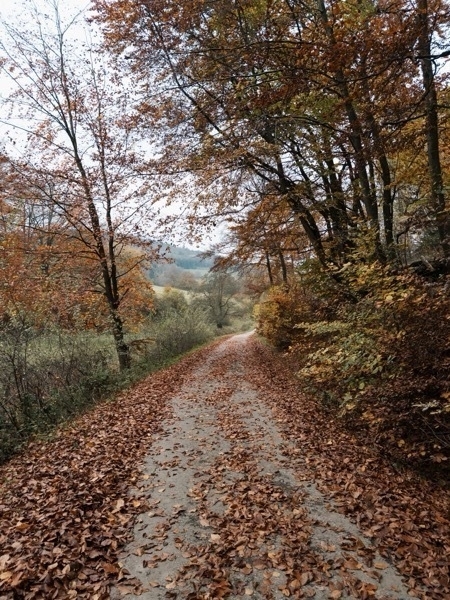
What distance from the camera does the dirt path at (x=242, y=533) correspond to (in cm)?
343

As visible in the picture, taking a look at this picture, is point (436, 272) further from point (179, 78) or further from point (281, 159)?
point (179, 78)

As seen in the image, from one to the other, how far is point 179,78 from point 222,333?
3186 centimetres

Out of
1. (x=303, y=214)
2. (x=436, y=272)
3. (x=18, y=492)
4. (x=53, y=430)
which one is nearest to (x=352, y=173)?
(x=303, y=214)

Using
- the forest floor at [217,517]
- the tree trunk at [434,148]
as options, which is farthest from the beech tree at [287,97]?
the forest floor at [217,517]

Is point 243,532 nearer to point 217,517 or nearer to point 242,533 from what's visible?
point 242,533

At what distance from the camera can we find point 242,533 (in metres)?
4.16

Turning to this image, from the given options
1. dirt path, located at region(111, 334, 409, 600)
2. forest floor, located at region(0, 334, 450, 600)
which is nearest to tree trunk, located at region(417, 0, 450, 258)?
forest floor, located at region(0, 334, 450, 600)

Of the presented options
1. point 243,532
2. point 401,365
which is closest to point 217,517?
point 243,532

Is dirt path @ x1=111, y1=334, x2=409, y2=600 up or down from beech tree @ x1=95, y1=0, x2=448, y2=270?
down

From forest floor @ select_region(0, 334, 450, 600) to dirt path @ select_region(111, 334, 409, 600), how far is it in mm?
15

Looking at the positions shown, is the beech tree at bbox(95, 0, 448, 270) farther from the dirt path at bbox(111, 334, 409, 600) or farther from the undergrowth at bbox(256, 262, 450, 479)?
the dirt path at bbox(111, 334, 409, 600)

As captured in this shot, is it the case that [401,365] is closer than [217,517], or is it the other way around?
[217,517]

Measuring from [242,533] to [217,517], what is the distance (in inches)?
17.6

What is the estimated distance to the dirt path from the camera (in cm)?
343
